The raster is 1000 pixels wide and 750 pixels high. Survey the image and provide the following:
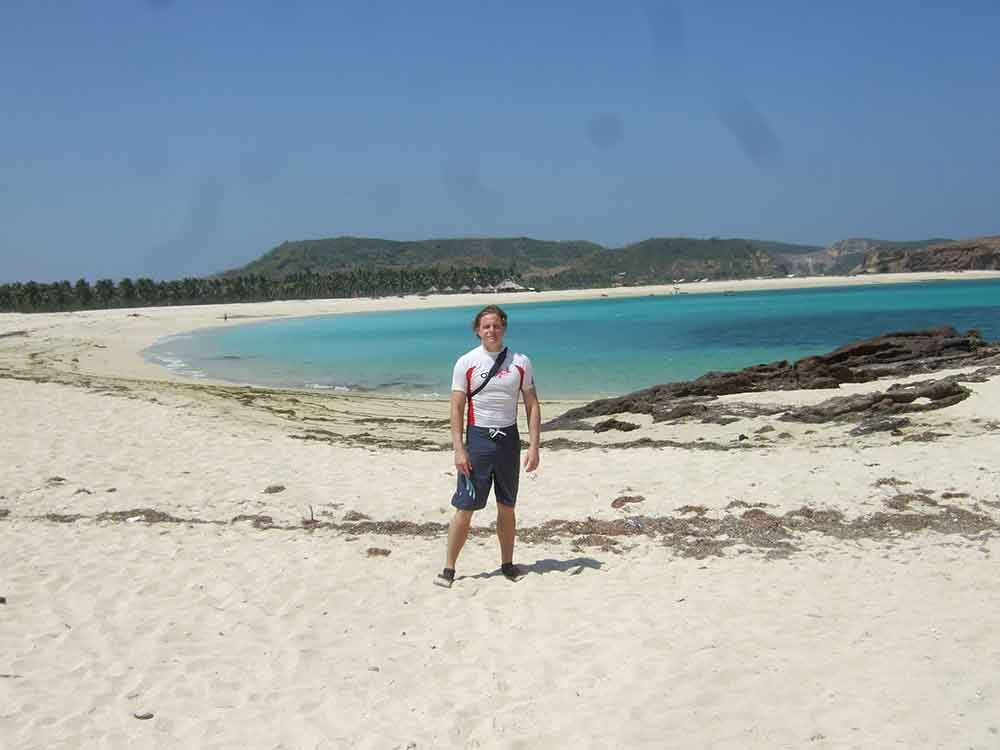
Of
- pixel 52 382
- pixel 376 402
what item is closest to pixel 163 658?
pixel 376 402

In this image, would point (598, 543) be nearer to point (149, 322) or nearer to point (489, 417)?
point (489, 417)

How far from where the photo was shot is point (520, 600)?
541 centimetres

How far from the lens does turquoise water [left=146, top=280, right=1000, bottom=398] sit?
1000 inches

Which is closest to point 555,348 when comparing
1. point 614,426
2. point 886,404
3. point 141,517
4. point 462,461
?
point 614,426

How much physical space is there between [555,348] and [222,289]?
83863mm

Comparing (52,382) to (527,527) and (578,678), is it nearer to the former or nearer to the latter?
(527,527)

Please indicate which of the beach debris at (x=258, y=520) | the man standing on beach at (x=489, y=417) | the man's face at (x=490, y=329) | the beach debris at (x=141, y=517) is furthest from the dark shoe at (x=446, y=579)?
the beach debris at (x=141, y=517)

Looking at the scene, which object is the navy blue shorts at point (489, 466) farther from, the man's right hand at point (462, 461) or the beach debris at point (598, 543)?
the beach debris at point (598, 543)

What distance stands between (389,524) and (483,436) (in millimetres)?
2441

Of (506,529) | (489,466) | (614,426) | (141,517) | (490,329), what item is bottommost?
(614,426)

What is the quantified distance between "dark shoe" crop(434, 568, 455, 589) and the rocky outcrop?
29.1 ft

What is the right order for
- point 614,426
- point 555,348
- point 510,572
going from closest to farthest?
point 510,572
point 614,426
point 555,348

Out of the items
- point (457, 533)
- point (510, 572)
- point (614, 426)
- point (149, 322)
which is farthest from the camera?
point (149, 322)

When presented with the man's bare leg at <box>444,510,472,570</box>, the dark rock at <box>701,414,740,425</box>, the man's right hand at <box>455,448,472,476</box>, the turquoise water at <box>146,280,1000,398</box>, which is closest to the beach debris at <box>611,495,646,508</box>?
the man's bare leg at <box>444,510,472,570</box>
